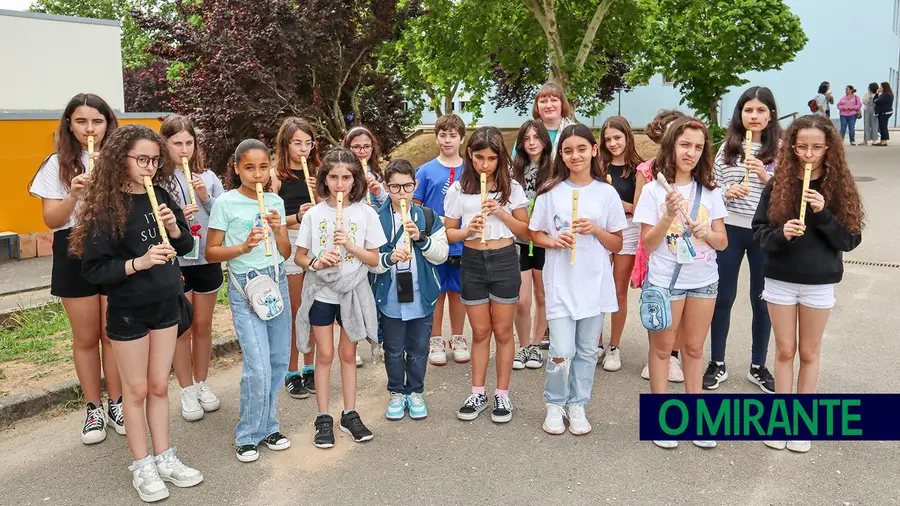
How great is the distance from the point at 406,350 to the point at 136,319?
1637 mm

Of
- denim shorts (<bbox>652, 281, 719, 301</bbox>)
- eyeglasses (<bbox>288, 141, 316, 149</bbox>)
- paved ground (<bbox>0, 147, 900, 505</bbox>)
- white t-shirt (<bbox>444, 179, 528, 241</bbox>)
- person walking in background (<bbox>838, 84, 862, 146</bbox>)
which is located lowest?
paved ground (<bbox>0, 147, 900, 505</bbox>)

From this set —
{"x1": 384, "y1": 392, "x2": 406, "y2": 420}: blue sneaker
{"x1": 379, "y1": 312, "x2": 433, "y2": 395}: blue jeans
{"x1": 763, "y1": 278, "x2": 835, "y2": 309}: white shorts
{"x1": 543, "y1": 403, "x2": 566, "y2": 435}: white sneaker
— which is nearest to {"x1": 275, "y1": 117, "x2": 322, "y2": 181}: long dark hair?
{"x1": 379, "y1": 312, "x2": 433, "y2": 395}: blue jeans

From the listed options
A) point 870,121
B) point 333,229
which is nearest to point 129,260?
point 333,229

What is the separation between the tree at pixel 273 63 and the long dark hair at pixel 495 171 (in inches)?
301

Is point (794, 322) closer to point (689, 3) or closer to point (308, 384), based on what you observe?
point (308, 384)

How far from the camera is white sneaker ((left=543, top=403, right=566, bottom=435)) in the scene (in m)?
4.45

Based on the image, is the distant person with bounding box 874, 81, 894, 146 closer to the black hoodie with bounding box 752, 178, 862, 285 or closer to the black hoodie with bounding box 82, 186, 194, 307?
the black hoodie with bounding box 752, 178, 862, 285

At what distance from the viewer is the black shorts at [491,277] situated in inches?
179

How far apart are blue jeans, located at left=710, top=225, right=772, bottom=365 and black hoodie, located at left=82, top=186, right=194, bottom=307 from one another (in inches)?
134

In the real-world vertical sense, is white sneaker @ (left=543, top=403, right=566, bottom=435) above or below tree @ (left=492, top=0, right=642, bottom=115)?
below

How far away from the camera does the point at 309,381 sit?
17.1 feet

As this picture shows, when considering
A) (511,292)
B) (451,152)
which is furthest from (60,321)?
(511,292)

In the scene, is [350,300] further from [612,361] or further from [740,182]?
[740,182]

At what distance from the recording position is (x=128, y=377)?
3682 millimetres
